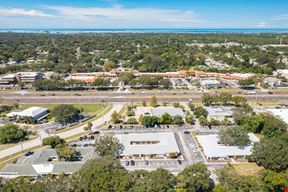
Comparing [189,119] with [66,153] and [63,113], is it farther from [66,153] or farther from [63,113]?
[63,113]

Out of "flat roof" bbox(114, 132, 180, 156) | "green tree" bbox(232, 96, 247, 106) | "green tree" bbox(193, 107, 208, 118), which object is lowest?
"flat roof" bbox(114, 132, 180, 156)

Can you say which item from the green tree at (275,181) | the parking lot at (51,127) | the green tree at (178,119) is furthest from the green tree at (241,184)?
the parking lot at (51,127)

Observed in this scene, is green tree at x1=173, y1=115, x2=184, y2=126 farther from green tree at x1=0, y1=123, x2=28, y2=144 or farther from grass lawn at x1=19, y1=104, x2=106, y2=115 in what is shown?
green tree at x1=0, y1=123, x2=28, y2=144

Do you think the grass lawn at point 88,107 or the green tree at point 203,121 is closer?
the green tree at point 203,121

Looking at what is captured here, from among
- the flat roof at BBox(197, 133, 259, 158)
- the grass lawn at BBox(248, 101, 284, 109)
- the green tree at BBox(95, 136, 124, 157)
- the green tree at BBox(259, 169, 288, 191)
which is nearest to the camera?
the green tree at BBox(259, 169, 288, 191)

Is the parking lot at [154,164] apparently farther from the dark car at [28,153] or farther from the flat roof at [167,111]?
the flat roof at [167,111]

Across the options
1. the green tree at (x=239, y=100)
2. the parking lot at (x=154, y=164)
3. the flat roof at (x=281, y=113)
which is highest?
the green tree at (x=239, y=100)

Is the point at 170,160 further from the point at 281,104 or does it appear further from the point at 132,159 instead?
the point at 281,104

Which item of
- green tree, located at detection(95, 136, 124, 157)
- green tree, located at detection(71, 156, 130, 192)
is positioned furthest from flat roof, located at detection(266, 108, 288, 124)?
green tree, located at detection(71, 156, 130, 192)
